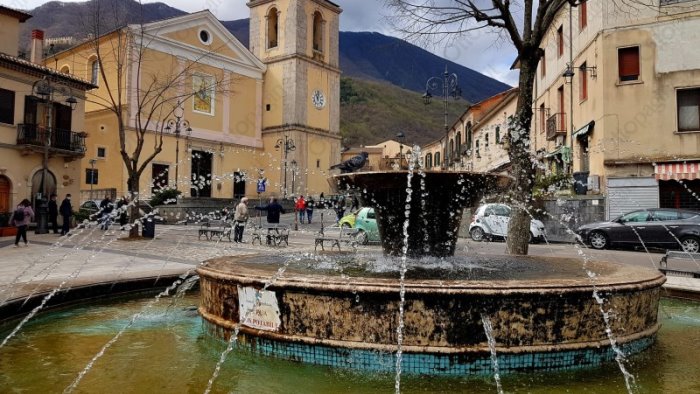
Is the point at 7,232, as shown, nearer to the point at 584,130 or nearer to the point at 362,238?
the point at 362,238

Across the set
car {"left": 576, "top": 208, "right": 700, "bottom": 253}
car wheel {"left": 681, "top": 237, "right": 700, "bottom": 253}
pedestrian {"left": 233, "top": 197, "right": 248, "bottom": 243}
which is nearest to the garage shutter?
car {"left": 576, "top": 208, "right": 700, "bottom": 253}

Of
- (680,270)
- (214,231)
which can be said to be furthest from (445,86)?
(680,270)

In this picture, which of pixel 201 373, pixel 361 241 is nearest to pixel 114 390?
pixel 201 373

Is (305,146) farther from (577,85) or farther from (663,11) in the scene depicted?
(663,11)

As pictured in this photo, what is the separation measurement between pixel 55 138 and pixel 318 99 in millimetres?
24572

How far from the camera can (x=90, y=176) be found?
33875 mm

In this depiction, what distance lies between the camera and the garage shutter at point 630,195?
19.6 metres

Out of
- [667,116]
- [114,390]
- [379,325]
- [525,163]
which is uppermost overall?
[667,116]

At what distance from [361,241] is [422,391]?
1502 cm

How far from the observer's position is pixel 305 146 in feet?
146

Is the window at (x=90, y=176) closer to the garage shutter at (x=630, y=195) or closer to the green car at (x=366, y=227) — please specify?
the green car at (x=366, y=227)

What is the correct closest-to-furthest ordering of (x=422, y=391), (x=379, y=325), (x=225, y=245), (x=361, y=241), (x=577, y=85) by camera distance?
(x=422, y=391) → (x=379, y=325) → (x=225, y=245) → (x=361, y=241) → (x=577, y=85)

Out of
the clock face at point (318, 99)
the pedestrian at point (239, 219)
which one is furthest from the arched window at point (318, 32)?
the pedestrian at point (239, 219)

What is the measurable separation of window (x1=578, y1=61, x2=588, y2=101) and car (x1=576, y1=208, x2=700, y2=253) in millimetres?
7363
